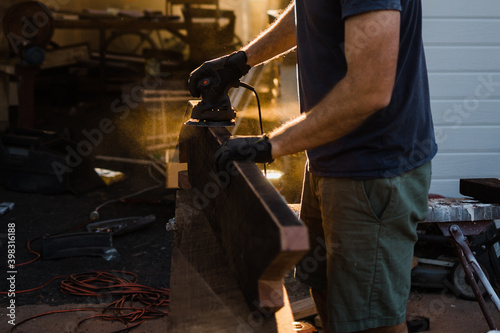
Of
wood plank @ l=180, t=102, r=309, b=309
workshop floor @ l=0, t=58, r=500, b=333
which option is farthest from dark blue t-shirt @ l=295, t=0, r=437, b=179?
workshop floor @ l=0, t=58, r=500, b=333

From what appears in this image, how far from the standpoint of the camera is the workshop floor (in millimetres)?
3377

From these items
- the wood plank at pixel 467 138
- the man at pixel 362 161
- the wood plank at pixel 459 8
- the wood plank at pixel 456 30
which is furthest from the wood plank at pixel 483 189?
the man at pixel 362 161

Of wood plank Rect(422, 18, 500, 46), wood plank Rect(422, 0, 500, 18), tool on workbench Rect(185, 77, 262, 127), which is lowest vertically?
tool on workbench Rect(185, 77, 262, 127)

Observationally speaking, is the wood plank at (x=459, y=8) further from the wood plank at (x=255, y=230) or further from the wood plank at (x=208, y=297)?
the wood plank at (x=208, y=297)

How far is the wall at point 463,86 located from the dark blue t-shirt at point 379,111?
8.46ft

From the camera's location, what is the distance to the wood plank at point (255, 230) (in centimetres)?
115

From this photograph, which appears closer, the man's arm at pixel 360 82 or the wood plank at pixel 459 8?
the man's arm at pixel 360 82

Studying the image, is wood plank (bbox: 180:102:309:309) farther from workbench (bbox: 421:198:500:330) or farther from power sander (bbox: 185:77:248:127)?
workbench (bbox: 421:198:500:330)

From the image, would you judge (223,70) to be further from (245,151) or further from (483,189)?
(483,189)

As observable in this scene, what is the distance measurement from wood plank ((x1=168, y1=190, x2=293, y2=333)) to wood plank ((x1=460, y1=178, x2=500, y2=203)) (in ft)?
6.77

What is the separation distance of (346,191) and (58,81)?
974cm

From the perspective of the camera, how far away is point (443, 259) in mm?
3740

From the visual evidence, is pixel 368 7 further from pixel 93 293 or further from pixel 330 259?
pixel 93 293

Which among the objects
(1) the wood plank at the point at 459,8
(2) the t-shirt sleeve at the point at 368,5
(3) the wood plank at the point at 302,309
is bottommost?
(3) the wood plank at the point at 302,309
